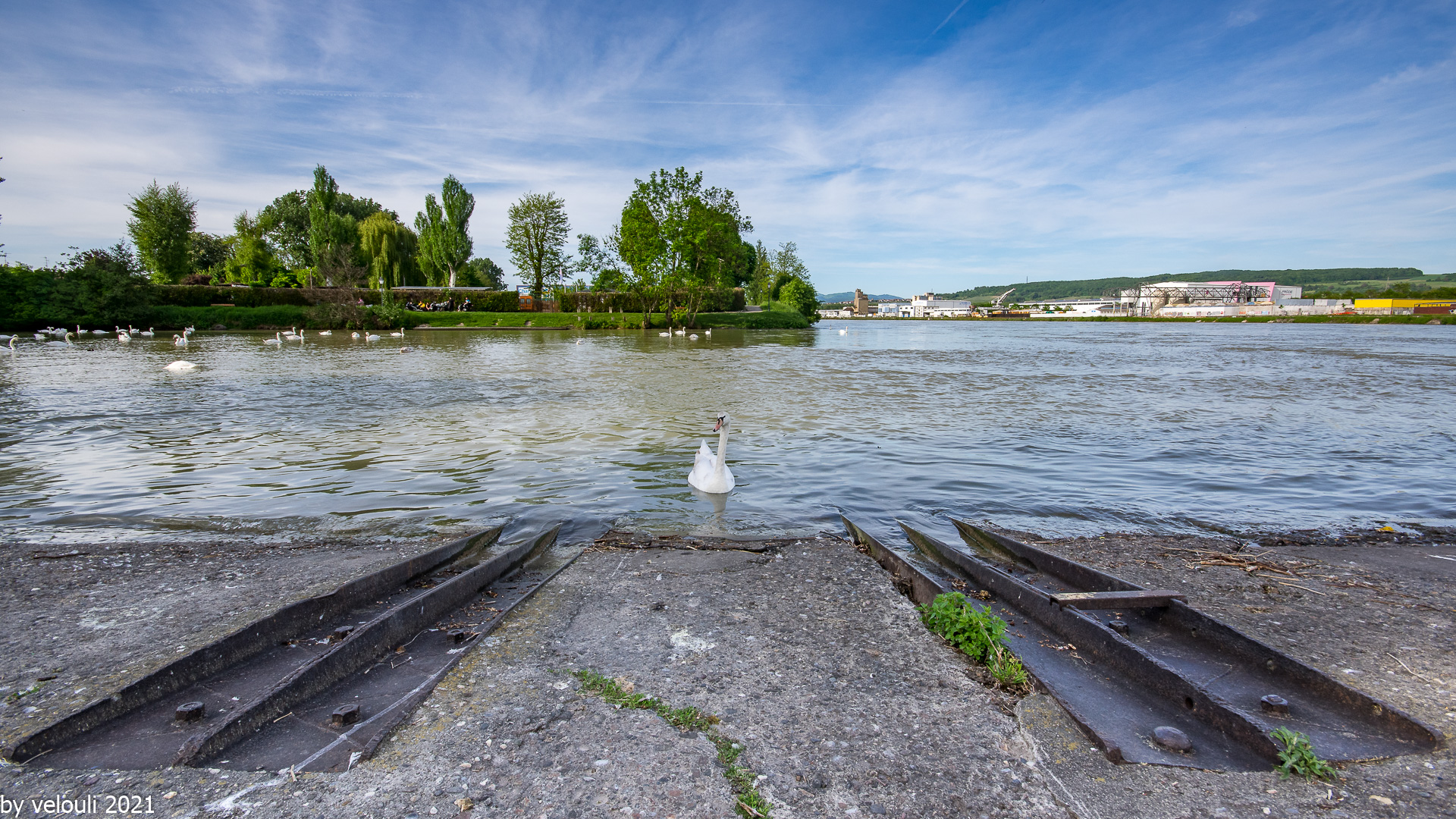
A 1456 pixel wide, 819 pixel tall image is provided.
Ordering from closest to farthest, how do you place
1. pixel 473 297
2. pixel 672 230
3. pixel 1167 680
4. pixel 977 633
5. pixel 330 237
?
pixel 1167 680, pixel 977 633, pixel 672 230, pixel 330 237, pixel 473 297

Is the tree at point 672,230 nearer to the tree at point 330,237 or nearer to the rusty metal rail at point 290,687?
the tree at point 330,237

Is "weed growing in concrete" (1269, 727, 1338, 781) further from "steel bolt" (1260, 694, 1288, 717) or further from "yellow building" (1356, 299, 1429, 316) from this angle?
"yellow building" (1356, 299, 1429, 316)

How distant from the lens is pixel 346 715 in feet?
9.85

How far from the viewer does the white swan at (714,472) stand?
8188 millimetres

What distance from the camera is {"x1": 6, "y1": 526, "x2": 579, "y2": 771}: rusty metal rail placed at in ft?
8.97

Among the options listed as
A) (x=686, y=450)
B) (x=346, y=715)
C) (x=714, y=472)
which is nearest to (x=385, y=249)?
(x=686, y=450)

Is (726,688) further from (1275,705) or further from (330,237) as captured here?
(330,237)

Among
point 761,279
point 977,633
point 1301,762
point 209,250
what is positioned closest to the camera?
point 1301,762

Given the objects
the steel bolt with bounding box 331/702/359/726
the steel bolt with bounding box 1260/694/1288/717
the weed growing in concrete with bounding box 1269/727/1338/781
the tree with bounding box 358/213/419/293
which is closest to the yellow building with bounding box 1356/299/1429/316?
the tree with bounding box 358/213/419/293

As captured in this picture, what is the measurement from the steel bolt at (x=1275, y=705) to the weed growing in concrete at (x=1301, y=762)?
398 millimetres

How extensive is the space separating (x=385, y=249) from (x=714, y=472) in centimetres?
7598

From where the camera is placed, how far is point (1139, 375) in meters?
24.7

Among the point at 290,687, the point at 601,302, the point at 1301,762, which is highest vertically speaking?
the point at 601,302

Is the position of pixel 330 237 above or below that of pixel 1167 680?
above
